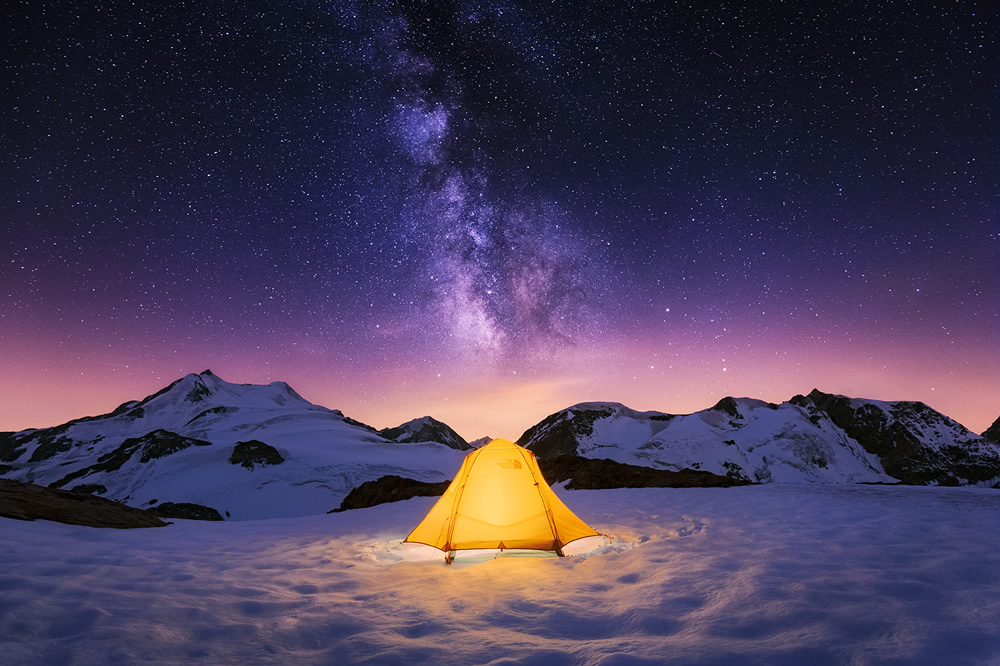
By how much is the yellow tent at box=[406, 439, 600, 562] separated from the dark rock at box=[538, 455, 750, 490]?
1448cm

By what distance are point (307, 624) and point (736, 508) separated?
11450mm

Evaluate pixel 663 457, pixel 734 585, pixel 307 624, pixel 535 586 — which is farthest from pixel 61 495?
pixel 663 457

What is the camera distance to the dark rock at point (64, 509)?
982 cm

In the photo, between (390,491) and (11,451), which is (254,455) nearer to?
(390,491)

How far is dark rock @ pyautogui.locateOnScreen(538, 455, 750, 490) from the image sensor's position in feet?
73.5

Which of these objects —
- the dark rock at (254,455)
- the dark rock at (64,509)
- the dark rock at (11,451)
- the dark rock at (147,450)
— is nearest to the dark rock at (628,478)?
the dark rock at (64,509)

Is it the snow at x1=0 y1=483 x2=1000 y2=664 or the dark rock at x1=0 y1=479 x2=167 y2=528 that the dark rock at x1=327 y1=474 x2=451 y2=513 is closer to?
the dark rock at x1=0 y1=479 x2=167 y2=528

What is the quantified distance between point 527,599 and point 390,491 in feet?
67.0

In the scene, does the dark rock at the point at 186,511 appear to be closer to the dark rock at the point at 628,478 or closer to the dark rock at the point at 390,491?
the dark rock at the point at 390,491

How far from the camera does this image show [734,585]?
599 cm

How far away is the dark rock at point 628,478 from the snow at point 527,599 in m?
12.5

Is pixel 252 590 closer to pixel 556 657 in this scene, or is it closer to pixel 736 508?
pixel 556 657

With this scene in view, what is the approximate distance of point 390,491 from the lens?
81.9 feet

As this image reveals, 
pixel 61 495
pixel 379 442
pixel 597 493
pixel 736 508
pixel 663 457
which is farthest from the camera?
pixel 663 457
